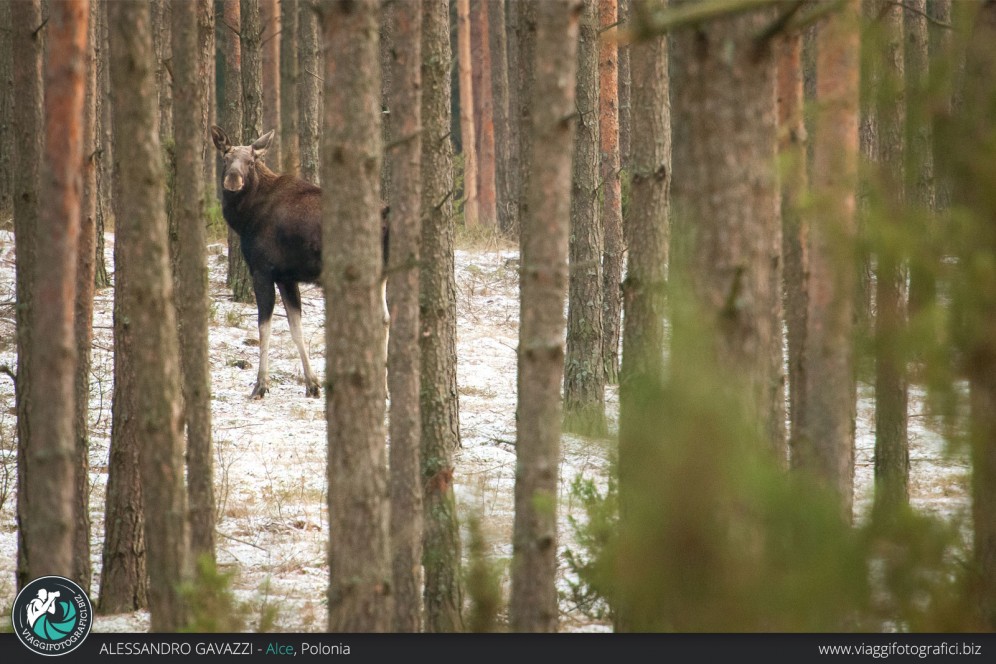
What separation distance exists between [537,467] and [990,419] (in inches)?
77.3

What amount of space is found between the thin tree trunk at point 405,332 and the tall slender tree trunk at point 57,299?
1.58m

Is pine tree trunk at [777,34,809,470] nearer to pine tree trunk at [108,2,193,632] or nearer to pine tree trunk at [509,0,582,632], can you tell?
pine tree trunk at [509,0,582,632]

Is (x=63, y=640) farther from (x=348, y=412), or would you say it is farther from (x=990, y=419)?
(x=990, y=419)

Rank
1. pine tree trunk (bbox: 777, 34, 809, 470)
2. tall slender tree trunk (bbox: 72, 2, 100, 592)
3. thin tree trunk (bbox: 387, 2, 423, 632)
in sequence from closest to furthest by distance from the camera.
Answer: thin tree trunk (bbox: 387, 2, 423, 632) < pine tree trunk (bbox: 777, 34, 809, 470) < tall slender tree trunk (bbox: 72, 2, 100, 592)

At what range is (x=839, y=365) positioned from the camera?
532 centimetres

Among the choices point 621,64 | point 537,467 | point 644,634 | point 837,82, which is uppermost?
point 621,64

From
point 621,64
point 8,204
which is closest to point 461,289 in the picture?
point 621,64

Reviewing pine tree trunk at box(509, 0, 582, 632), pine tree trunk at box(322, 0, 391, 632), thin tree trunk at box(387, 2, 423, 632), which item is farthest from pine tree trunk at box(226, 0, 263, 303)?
pine tree trunk at box(509, 0, 582, 632)

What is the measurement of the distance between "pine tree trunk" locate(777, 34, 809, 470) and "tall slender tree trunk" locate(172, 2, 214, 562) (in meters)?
3.33

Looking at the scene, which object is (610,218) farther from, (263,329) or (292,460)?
(292,460)

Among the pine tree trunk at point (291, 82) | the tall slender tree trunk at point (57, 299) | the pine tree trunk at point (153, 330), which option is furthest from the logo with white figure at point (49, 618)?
the pine tree trunk at point (291, 82)

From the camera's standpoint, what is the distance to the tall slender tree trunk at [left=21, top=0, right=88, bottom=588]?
15.4 ft

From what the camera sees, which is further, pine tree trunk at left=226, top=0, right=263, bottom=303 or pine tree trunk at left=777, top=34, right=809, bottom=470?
pine tree trunk at left=226, top=0, right=263, bottom=303

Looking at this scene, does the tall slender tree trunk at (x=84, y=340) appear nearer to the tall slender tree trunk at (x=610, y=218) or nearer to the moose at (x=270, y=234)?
the moose at (x=270, y=234)
